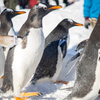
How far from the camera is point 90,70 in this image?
1.71m

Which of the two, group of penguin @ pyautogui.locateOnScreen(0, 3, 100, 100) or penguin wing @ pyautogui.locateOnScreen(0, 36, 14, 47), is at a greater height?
penguin wing @ pyautogui.locateOnScreen(0, 36, 14, 47)

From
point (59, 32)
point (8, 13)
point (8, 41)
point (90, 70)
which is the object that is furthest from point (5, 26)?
point (90, 70)

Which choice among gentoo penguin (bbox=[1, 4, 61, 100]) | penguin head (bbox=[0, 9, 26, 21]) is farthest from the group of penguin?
penguin head (bbox=[0, 9, 26, 21])

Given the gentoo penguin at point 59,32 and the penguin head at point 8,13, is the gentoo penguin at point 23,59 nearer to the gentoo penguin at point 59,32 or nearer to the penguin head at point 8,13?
the gentoo penguin at point 59,32

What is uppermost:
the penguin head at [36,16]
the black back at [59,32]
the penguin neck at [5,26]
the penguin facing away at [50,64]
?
the penguin head at [36,16]

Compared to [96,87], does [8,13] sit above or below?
above

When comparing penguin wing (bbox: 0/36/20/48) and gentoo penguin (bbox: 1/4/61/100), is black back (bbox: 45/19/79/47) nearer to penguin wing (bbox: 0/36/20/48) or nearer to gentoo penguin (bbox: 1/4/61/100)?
gentoo penguin (bbox: 1/4/61/100)

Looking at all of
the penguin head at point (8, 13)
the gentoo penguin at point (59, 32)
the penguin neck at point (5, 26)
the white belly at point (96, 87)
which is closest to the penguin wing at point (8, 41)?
the gentoo penguin at point (59, 32)

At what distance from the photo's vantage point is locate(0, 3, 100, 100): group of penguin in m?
1.72

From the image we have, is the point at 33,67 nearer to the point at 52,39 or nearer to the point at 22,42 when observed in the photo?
the point at 22,42

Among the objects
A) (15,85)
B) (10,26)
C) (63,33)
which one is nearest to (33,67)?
(15,85)

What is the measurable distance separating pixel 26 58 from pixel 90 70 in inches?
28.6

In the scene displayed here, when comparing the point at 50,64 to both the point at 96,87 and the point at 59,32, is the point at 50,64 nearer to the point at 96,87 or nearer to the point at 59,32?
the point at 59,32

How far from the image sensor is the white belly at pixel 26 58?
6.86 ft
